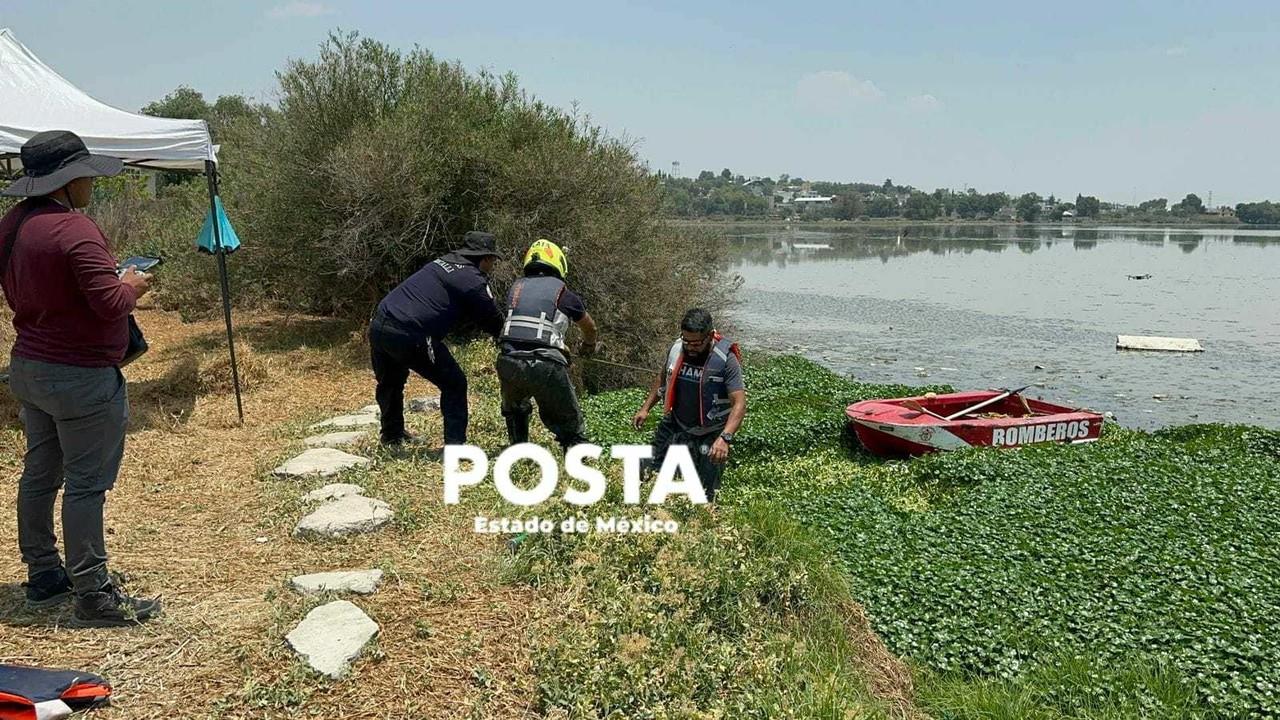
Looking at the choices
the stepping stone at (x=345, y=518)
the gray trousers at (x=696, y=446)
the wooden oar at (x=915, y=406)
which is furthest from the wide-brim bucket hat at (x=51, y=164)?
the wooden oar at (x=915, y=406)

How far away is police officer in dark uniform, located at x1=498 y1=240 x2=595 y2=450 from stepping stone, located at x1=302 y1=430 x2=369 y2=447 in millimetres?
1428

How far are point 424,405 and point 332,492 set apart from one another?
119 inches

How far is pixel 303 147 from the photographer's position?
1320cm

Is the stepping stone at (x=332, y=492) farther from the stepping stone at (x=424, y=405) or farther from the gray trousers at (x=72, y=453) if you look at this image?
Result: the stepping stone at (x=424, y=405)

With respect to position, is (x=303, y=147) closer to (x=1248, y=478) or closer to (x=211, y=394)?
(x=211, y=394)

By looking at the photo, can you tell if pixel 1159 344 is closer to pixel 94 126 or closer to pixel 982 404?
pixel 982 404

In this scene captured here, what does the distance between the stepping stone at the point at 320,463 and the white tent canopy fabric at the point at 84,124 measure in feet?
10.7

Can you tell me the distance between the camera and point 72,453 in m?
3.44

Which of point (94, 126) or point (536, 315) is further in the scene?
point (94, 126)

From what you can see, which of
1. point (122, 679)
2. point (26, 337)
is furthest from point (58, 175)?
point (122, 679)

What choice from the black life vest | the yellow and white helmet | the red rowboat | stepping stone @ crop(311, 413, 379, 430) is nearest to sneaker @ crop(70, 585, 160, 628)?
the black life vest

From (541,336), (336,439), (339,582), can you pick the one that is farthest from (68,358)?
(336,439)

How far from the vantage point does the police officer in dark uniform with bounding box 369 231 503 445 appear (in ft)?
19.2

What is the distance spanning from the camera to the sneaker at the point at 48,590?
3670 millimetres
